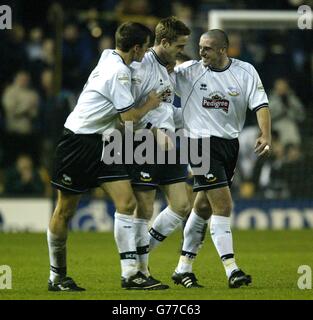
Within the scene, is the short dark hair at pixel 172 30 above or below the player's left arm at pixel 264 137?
above

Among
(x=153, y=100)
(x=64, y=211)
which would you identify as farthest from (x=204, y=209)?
(x=64, y=211)

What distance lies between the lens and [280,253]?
12.4 meters

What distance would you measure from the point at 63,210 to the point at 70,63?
840cm

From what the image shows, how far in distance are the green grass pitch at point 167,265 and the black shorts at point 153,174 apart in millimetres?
916

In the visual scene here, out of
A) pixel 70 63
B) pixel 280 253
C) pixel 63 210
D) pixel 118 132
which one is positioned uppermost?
pixel 70 63

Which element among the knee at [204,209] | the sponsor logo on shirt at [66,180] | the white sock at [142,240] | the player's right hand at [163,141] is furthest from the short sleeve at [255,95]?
the sponsor logo on shirt at [66,180]

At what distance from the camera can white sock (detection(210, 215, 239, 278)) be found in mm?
8664

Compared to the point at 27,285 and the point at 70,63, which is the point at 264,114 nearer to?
the point at 27,285

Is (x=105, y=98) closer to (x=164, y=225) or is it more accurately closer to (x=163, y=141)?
(x=163, y=141)

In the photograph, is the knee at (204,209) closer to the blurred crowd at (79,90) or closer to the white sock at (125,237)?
the white sock at (125,237)

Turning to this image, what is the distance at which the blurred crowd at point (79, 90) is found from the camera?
16.2m
